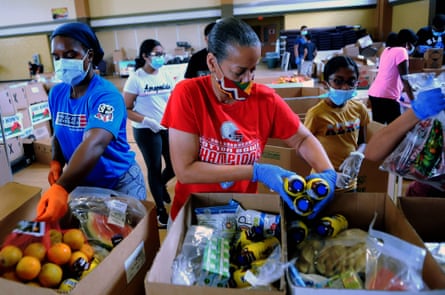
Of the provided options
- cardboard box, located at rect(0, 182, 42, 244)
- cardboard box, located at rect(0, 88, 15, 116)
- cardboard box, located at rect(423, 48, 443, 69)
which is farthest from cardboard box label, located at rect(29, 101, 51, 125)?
cardboard box, located at rect(423, 48, 443, 69)

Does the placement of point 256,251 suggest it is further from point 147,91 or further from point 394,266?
point 147,91

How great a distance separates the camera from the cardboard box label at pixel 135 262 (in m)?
0.85

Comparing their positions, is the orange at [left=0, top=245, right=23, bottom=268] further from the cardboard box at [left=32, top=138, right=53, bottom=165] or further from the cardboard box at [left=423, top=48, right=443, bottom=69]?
the cardboard box at [left=423, top=48, right=443, bottom=69]

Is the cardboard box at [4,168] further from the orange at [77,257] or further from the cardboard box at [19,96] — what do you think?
the orange at [77,257]

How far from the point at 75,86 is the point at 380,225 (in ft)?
4.09

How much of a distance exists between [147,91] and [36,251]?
2292mm

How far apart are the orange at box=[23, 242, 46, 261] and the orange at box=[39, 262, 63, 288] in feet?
0.08

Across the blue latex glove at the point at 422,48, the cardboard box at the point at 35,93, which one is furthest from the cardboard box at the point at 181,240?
the blue latex glove at the point at 422,48

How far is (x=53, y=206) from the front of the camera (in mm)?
980

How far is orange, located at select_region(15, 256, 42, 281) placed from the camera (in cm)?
77

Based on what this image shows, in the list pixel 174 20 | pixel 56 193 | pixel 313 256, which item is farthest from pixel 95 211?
pixel 174 20

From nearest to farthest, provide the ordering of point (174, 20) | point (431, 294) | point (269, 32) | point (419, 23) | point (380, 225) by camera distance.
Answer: point (431, 294)
point (380, 225)
point (419, 23)
point (174, 20)
point (269, 32)

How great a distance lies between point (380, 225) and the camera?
0.96 meters

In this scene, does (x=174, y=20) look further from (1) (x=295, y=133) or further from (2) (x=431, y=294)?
(2) (x=431, y=294)
